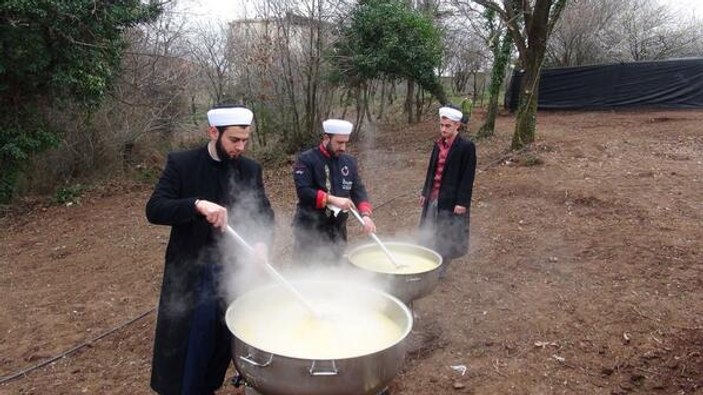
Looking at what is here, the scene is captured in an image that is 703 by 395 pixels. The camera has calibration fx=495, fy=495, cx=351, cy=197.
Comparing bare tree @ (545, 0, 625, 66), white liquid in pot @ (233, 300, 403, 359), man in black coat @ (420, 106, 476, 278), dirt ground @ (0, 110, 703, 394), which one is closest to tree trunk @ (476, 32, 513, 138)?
dirt ground @ (0, 110, 703, 394)

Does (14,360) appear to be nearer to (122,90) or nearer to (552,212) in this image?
(552,212)

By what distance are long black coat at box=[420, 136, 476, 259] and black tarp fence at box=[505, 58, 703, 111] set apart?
47.9 feet

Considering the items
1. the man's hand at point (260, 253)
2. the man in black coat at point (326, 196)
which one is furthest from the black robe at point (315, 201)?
the man's hand at point (260, 253)

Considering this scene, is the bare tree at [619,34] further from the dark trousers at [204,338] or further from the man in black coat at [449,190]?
the dark trousers at [204,338]

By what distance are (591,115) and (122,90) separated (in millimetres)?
14031

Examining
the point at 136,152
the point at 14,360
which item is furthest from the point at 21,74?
the point at 14,360

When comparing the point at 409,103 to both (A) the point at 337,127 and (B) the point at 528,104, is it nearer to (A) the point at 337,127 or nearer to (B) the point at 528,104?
(B) the point at 528,104

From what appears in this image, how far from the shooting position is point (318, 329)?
2.43 meters

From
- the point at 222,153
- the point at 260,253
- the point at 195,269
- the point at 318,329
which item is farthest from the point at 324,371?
the point at 222,153

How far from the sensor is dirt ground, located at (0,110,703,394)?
11.7ft

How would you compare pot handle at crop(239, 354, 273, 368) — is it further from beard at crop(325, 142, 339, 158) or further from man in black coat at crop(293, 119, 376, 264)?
beard at crop(325, 142, 339, 158)

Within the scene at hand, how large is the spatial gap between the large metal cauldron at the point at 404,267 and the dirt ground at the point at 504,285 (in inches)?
29.5

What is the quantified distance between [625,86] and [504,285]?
14323 mm

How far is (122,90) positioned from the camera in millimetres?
11539
